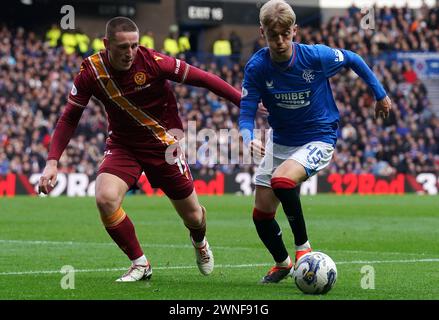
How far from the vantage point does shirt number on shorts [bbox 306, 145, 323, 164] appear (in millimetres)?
8742

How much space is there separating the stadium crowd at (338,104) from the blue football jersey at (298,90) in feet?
69.2

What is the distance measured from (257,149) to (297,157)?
534 millimetres

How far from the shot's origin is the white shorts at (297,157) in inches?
344

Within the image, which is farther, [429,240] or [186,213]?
[429,240]

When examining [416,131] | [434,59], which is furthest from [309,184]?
[434,59]

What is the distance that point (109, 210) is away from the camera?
9.05 meters

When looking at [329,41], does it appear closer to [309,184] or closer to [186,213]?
[309,184]

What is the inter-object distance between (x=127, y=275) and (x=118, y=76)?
175 cm

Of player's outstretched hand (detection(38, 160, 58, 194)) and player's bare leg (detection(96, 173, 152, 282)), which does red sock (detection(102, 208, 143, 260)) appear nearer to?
player's bare leg (detection(96, 173, 152, 282))

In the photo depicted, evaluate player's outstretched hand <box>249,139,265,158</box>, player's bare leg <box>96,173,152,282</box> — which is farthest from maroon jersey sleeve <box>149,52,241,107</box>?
player's bare leg <box>96,173,152,282</box>

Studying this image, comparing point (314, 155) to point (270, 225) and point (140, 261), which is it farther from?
point (140, 261)

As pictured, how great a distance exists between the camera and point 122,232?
9.23 meters

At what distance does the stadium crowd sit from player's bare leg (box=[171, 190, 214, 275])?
20.1 m

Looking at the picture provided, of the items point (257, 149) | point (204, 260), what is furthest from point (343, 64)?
point (204, 260)
